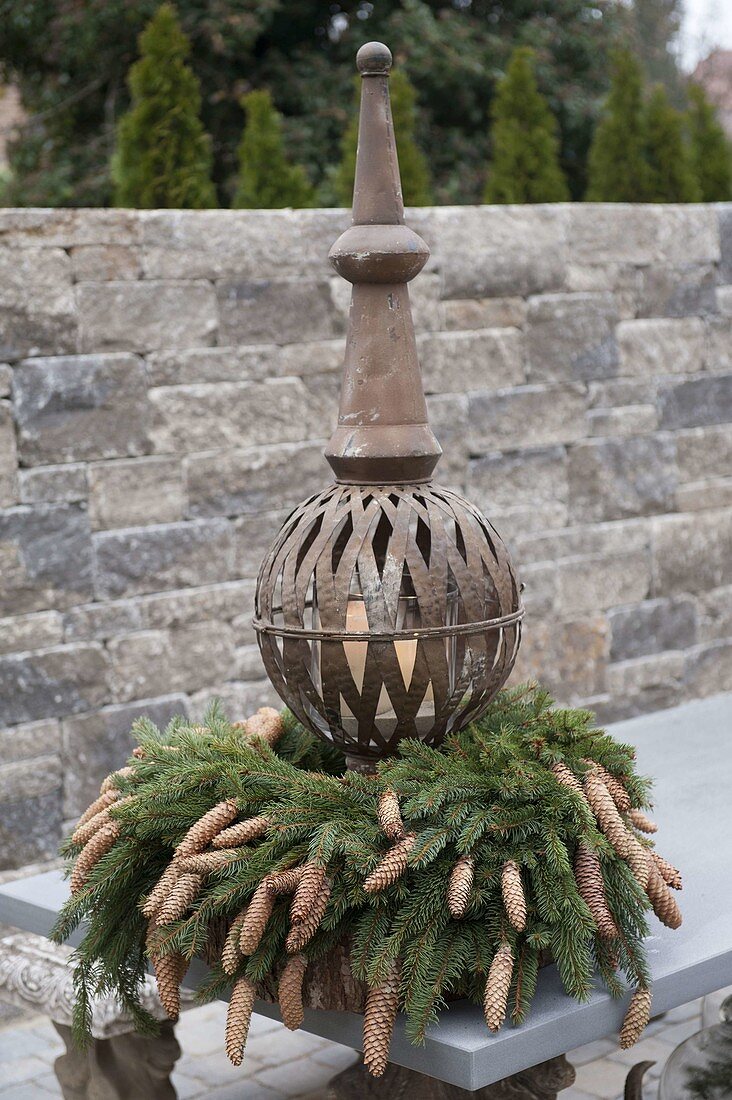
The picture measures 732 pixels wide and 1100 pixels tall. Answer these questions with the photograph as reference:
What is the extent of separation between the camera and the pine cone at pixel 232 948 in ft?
5.71

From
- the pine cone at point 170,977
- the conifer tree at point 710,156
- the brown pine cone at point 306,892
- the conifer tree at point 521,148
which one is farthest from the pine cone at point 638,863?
the conifer tree at point 710,156

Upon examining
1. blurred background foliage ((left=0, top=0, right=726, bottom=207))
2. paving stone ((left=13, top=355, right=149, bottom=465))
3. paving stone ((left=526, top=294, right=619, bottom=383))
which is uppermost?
blurred background foliage ((left=0, top=0, right=726, bottom=207))

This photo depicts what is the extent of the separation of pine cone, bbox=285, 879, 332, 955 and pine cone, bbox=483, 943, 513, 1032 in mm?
227

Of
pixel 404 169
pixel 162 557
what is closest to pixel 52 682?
pixel 162 557

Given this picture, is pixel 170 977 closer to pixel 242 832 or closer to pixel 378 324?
pixel 242 832

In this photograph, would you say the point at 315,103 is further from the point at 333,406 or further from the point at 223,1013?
the point at 223,1013

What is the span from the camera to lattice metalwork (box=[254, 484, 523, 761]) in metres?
1.97

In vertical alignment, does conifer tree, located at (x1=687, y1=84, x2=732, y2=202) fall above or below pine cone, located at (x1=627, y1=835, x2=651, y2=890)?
above

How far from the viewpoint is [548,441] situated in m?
4.48

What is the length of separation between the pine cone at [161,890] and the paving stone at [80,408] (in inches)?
72.9

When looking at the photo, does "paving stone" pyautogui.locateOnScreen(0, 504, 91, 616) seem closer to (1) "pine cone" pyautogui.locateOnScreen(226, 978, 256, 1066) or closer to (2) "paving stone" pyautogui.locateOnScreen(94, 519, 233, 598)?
(2) "paving stone" pyautogui.locateOnScreen(94, 519, 233, 598)

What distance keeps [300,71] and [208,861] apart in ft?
23.9

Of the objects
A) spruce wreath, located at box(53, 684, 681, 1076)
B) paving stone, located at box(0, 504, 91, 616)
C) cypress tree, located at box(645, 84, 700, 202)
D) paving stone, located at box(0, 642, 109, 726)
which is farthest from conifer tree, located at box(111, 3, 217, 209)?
spruce wreath, located at box(53, 684, 681, 1076)

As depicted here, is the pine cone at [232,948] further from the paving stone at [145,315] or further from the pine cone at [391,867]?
the paving stone at [145,315]
